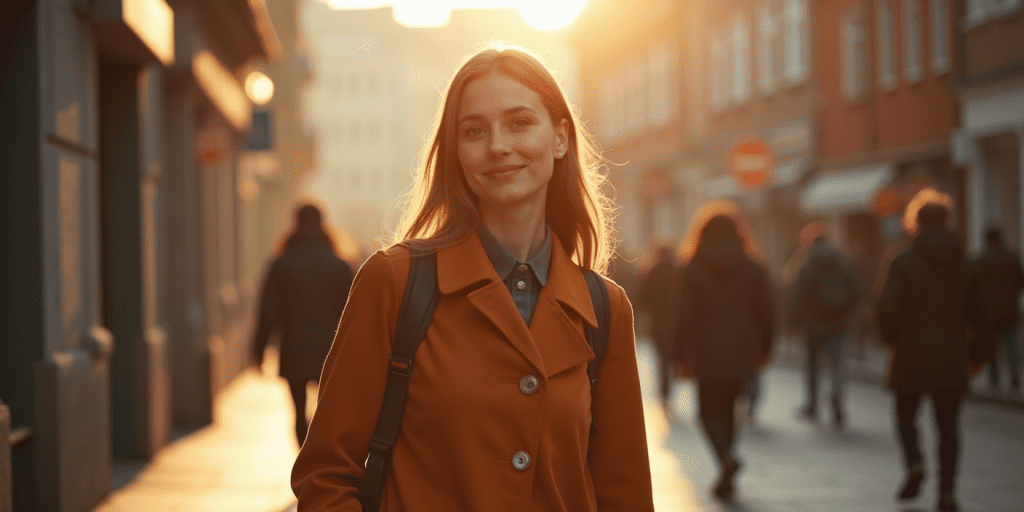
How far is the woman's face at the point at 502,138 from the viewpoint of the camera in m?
2.75

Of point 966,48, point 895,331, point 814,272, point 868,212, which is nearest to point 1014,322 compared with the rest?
point 814,272

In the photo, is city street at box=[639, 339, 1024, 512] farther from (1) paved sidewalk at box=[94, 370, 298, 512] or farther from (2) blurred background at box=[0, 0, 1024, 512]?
(1) paved sidewalk at box=[94, 370, 298, 512]

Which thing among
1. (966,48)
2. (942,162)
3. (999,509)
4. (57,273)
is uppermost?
(966,48)

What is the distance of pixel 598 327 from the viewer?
9.31ft

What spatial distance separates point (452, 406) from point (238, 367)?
16480 mm

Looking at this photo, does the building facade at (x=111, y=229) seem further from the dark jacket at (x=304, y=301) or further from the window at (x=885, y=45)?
the window at (x=885, y=45)

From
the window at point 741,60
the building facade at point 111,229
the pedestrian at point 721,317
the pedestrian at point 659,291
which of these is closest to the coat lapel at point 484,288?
the building facade at point 111,229

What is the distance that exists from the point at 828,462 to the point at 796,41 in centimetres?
2164

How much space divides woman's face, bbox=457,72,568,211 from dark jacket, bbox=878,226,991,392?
5.87 meters

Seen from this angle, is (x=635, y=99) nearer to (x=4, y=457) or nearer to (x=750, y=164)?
(x=750, y=164)

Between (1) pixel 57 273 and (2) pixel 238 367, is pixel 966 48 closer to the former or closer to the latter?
(2) pixel 238 367

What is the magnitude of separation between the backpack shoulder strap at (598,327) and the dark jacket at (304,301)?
220 inches

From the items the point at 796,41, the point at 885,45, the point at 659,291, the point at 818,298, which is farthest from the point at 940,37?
the point at 818,298

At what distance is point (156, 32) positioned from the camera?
9789mm
